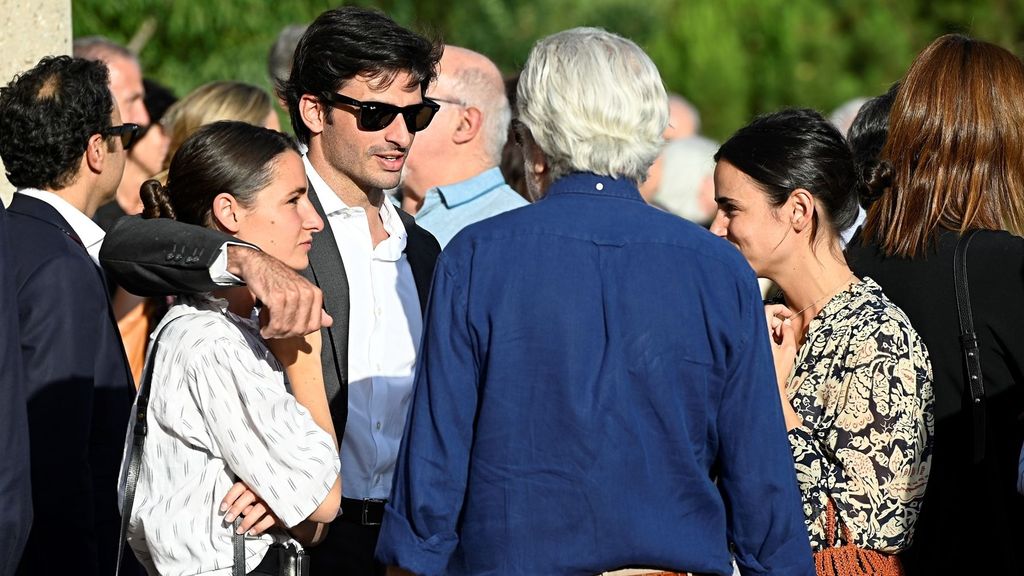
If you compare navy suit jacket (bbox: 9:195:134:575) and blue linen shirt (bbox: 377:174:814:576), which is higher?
blue linen shirt (bbox: 377:174:814:576)

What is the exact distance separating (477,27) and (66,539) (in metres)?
10.8

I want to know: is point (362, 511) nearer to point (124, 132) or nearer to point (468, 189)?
point (124, 132)

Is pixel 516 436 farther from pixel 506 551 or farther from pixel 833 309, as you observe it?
pixel 833 309

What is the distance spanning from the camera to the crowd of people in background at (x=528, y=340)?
2783 millimetres

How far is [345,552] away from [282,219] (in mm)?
861

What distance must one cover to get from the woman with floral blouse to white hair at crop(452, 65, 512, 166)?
1905 mm

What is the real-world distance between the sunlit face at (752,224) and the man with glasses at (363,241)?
87 centimetres

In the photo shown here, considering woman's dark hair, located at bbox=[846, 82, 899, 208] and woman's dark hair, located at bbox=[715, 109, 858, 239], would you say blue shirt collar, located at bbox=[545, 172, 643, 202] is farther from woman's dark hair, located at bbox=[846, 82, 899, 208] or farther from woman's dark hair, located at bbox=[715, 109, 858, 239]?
woman's dark hair, located at bbox=[846, 82, 899, 208]

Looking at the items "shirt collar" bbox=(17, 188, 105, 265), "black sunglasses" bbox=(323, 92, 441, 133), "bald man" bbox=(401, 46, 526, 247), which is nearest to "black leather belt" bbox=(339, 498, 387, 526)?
"black sunglasses" bbox=(323, 92, 441, 133)

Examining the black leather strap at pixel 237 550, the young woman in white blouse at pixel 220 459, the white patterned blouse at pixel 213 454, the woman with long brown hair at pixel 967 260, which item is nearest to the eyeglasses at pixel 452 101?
the woman with long brown hair at pixel 967 260

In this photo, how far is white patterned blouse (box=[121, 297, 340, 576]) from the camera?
2.99m

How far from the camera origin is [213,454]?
304 cm

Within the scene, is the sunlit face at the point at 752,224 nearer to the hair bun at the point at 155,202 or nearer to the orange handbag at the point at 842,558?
the orange handbag at the point at 842,558

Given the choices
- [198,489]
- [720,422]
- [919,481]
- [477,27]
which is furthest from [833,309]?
[477,27]
